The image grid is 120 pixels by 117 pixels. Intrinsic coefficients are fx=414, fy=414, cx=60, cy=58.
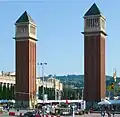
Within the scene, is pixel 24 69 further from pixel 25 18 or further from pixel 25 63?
pixel 25 18

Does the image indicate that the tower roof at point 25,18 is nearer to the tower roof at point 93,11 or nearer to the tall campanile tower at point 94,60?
the tower roof at point 93,11

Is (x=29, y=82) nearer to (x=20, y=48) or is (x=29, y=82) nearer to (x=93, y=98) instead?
(x=20, y=48)

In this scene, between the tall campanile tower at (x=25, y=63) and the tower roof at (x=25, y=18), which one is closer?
the tall campanile tower at (x=25, y=63)

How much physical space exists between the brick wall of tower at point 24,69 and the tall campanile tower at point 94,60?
17.2 metres

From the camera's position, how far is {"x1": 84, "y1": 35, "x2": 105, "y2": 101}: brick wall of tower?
104 meters

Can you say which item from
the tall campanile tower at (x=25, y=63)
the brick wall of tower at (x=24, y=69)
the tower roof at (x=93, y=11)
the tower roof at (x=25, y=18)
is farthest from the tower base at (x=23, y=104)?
the tower roof at (x=93, y=11)

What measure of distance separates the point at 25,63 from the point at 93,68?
20.4 m

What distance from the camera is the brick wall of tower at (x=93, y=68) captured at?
341ft

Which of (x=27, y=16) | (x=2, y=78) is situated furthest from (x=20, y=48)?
(x=2, y=78)

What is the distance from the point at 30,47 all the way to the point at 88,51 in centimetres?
1852

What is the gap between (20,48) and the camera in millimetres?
115625

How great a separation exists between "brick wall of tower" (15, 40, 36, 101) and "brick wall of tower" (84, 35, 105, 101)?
56.7ft

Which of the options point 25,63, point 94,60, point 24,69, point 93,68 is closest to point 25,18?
point 25,63

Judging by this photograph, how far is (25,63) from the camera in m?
114
